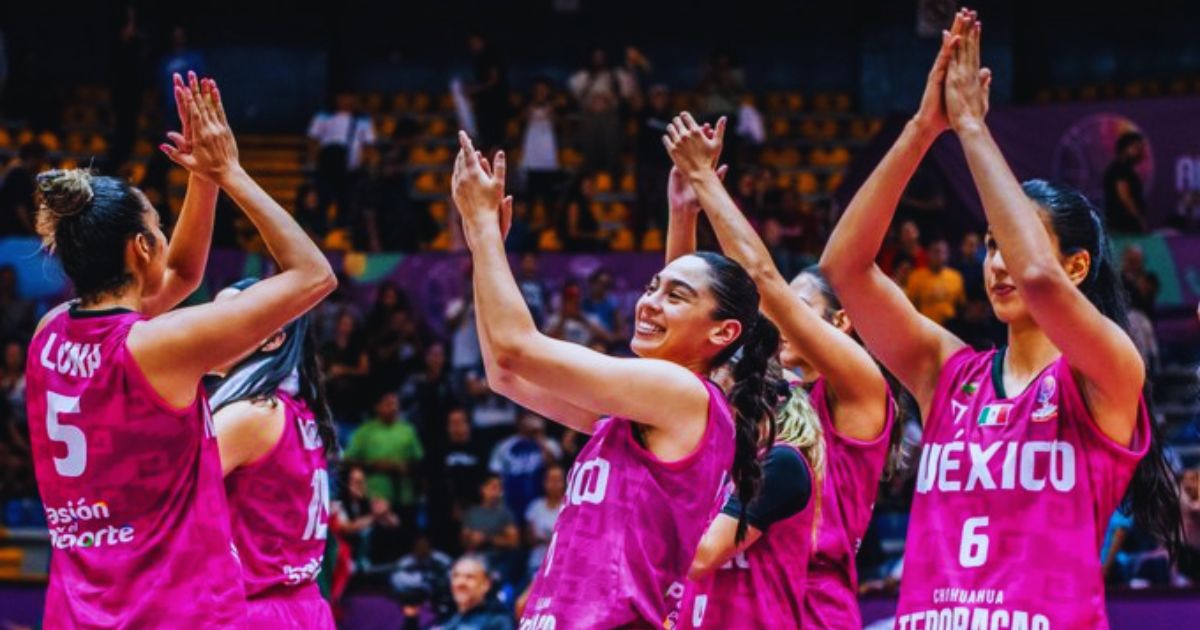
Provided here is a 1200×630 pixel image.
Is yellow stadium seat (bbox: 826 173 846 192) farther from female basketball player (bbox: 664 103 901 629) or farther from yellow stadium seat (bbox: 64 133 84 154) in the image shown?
female basketball player (bbox: 664 103 901 629)

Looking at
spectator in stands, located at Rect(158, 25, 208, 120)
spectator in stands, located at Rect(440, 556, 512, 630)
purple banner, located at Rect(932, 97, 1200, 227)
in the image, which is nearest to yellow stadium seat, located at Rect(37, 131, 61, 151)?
spectator in stands, located at Rect(158, 25, 208, 120)

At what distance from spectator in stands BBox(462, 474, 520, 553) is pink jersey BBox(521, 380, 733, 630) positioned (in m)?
7.36

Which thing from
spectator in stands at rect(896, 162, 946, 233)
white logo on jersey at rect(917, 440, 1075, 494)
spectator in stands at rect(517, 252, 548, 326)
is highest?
spectator in stands at rect(896, 162, 946, 233)

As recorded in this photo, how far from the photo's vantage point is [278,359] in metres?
5.86

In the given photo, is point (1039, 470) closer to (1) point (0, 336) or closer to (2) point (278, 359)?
(2) point (278, 359)

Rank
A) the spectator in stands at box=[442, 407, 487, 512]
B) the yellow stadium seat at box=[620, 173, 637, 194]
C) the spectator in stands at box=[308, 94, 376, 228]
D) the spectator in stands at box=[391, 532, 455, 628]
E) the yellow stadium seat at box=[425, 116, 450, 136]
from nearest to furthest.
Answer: the spectator in stands at box=[391, 532, 455, 628], the spectator in stands at box=[442, 407, 487, 512], the spectator in stands at box=[308, 94, 376, 228], the yellow stadium seat at box=[620, 173, 637, 194], the yellow stadium seat at box=[425, 116, 450, 136]

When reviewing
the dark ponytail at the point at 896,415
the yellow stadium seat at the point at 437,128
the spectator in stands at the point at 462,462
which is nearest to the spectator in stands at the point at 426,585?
the spectator in stands at the point at 462,462

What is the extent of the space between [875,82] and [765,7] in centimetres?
216

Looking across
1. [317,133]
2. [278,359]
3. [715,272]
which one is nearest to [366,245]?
[317,133]

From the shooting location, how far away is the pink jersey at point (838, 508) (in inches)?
203

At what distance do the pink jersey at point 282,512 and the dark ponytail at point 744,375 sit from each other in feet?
5.17

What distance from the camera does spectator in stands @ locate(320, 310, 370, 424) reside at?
45.4 feet

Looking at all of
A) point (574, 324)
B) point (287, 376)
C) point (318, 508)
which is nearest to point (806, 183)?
point (574, 324)

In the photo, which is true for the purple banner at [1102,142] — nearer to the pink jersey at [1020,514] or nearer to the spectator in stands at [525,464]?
the spectator in stands at [525,464]
